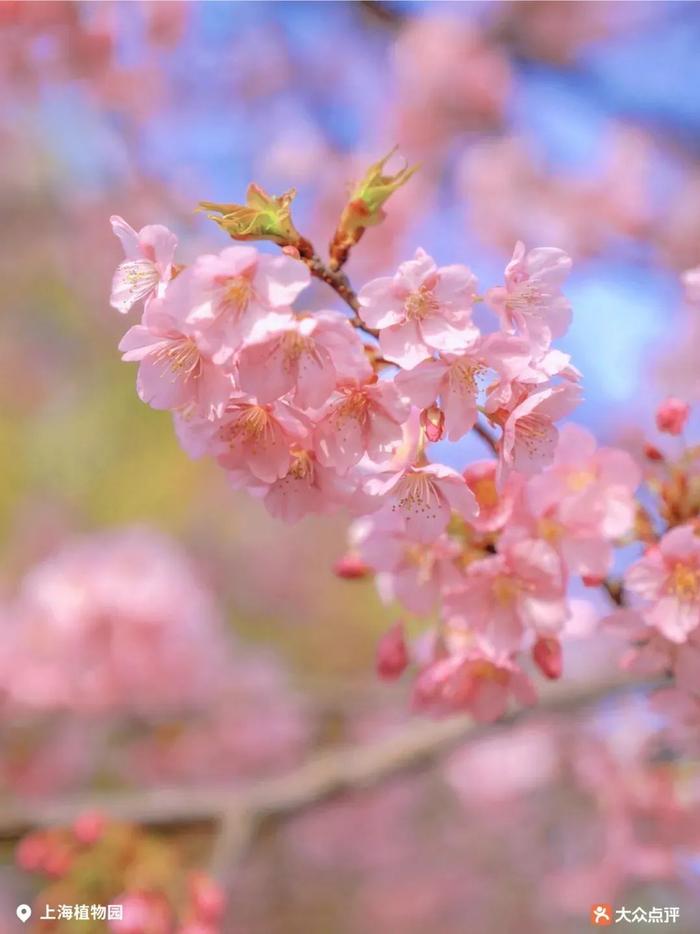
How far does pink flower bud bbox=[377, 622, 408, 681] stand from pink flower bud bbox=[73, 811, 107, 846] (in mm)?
867

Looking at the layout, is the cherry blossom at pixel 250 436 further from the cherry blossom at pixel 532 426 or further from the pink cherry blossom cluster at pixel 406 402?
the cherry blossom at pixel 532 426

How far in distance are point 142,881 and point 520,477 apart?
4.22 feet

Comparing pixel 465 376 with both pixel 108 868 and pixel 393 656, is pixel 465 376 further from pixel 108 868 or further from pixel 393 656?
pixel 108 868

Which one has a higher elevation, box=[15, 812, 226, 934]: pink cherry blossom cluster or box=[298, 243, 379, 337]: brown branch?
box=[298, 243, 379, 337]: brown branch

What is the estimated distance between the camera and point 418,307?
3.03ft

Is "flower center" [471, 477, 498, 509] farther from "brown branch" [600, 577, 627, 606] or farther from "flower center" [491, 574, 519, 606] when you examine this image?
"brown branch" [600, 577, 627, 606]

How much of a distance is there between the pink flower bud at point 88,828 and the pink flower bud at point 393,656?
0.87 meters

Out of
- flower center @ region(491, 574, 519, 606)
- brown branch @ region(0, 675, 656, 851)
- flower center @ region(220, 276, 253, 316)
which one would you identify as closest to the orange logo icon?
brown branch @ region(0, 675, 656, 851)

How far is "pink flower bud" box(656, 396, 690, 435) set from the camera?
1262mm

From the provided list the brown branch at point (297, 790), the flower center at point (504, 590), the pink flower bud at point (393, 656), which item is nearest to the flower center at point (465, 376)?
the flower center at point (504, 590)

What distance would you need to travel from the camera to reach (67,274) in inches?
248

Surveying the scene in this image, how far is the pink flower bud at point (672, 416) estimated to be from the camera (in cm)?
126

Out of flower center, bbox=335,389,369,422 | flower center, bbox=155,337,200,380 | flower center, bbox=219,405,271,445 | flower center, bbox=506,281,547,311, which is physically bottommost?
flower center, bbox=335,389,369,422

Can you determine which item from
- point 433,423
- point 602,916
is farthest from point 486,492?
point 602,916
